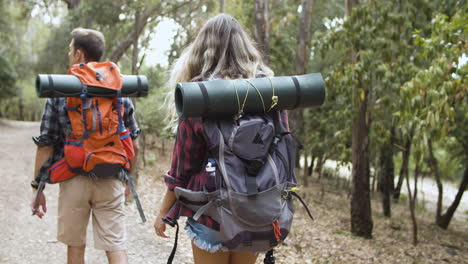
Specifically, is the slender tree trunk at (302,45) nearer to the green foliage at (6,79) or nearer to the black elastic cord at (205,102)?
the black elastic cord at (205,102)

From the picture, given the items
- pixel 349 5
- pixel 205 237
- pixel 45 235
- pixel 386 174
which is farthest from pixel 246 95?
pixel 386 174

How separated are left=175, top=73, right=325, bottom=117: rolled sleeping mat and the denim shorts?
537 mm

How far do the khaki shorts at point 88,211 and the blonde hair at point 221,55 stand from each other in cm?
123

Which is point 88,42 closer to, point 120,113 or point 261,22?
point 120,113

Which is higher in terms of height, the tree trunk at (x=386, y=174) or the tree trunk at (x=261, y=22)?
the tree trunk at (x=261, y=22)

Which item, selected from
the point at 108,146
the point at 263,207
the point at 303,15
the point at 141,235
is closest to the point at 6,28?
the point at 303,15

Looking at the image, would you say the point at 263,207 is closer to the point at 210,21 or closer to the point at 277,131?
the point at 277,131

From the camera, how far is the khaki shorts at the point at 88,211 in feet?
10.3

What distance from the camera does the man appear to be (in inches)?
122

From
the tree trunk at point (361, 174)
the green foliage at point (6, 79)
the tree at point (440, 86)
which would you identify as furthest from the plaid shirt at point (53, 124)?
the green foliage at point (6, 79)

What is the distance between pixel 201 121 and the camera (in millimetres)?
2105

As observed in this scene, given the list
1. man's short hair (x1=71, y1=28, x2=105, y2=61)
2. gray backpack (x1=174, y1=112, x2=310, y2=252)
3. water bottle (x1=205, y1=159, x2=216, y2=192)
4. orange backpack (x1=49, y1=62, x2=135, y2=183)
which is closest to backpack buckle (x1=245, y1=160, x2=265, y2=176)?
gray backpack (x1=174, y1=112, x2=310, y2=252)

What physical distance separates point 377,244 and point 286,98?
794 cm

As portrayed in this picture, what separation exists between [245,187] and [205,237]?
0.34 meters
